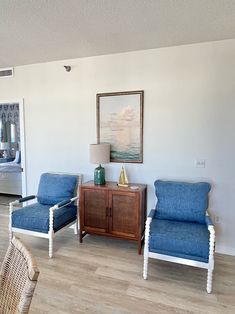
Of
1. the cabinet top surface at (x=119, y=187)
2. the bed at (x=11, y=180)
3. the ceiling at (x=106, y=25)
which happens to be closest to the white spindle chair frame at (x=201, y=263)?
the cabinet top surface at (x=119, y=187)

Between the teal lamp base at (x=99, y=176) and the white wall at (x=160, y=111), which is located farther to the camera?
the teal lamp base at (x=99, y=176)

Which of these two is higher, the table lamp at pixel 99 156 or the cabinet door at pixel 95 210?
the table lamp at pixel 99 156

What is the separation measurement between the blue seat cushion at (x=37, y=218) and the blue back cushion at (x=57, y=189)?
206 millimetres

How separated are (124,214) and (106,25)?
2233mm

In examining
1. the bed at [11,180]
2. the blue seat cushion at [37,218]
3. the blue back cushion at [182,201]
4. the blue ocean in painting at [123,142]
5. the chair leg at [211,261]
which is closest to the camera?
the chair leg at [211,261]

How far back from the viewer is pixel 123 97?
11.0 feet

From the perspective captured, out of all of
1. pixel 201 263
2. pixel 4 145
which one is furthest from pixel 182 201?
pixel 4 145

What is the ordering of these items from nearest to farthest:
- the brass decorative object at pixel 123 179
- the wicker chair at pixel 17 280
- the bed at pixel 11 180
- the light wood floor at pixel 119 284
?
the wicker chair at pixel 17 280 → the light wood floor at pixel 119 284 → the brass decorative object at pixel 123 179 → the bed at pixel 11 180

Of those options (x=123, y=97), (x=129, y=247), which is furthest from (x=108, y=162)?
(x=129, y=247)

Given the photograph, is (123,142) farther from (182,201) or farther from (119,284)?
(119,284)

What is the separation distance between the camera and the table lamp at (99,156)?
3152 millimetres

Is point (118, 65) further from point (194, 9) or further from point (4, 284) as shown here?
point (4, 284)

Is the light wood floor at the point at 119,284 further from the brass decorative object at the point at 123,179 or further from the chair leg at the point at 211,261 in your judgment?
the brass decorative object at the point at 123,179

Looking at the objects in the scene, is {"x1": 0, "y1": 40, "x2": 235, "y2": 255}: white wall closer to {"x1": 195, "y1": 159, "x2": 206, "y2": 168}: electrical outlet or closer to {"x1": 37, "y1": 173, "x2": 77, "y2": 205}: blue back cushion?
{"x1": 195, "y1": 159, "x2": 206, "y2": 168}: electrical outlet
